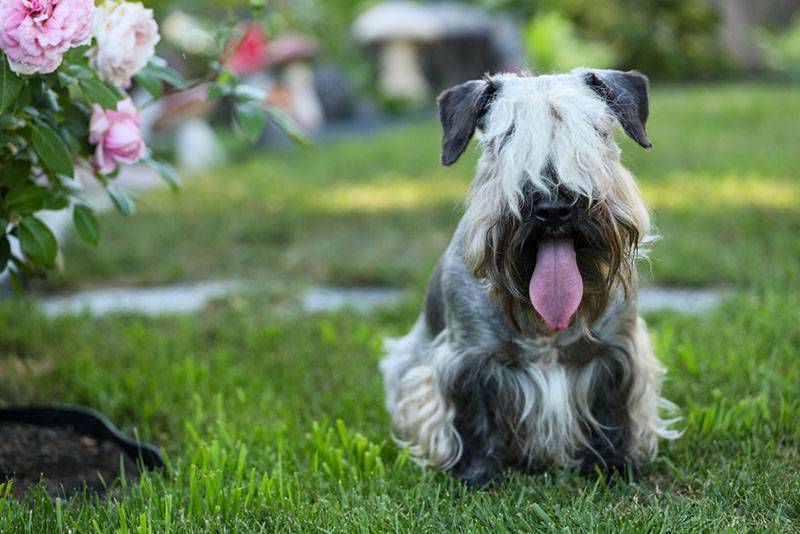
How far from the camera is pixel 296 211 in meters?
6.94

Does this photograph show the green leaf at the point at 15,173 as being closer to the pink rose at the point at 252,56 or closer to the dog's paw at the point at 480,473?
the dog's paw at the point at 480,473

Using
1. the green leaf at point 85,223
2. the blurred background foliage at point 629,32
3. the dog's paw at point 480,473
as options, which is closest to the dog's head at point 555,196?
the dog's paw at point 480,473

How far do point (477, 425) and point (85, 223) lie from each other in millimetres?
1366

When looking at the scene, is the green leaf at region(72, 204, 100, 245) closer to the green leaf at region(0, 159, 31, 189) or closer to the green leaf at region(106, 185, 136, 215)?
the green leaf at region(106, 185, 136, 215)

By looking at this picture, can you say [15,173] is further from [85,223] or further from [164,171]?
[164,171]

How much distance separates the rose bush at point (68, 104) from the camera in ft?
8.27

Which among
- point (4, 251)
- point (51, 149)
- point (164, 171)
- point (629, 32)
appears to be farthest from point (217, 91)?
point (629, 32)

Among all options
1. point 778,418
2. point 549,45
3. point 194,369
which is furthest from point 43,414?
point 549,45

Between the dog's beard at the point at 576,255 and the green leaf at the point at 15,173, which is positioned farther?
the green leaf at the point at 15,173

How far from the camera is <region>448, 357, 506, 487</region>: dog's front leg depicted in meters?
2.96

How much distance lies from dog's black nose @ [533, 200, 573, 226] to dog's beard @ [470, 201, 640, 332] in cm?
2

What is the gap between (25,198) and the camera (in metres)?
2.89

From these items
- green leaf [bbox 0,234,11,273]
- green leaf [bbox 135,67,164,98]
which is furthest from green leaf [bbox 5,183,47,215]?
green leaf [bbox 135,67,164,98]

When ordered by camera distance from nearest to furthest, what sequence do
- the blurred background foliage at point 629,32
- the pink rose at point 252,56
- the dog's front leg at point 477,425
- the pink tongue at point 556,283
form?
1. the pink tongue at point 556,283
2. the dog's front leg at point 477,425
3. the pink rose at point 252,56
4. the blurred background foliage at point 629,32
